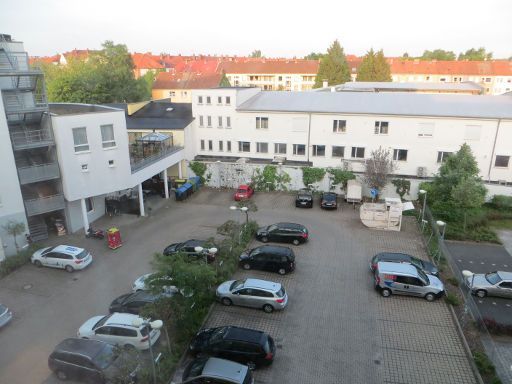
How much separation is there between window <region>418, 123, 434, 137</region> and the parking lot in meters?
9.68

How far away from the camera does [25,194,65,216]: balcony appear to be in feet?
76.8

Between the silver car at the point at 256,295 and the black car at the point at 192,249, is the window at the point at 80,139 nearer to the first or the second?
the black car at the point at 192,249

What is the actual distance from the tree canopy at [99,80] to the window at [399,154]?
44.0 metres

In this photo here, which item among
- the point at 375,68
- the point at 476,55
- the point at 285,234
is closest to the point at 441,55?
the point at 476,55

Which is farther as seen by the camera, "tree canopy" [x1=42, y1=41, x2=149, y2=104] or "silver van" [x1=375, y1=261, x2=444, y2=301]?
"tree canopy" [x1=42, y1=41, x2=149, y2=104]

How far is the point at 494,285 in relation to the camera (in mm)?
19109

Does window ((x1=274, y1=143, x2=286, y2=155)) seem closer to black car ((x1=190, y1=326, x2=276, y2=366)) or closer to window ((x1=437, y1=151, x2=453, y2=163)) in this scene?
window ((x1=437, y1=151, x2=453, y2=163))

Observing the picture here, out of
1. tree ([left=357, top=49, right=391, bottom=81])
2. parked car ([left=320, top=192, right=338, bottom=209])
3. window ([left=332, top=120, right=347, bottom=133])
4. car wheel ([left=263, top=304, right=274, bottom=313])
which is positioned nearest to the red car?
parked car ([left=320, top=192, right=338, bottom=209])

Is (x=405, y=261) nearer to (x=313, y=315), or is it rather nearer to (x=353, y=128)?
(x=313, y=315)

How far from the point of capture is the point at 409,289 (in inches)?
725

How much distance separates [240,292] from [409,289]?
26.8 feet

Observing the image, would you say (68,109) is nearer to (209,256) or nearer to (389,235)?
(209,256)

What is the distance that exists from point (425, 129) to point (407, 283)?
18110mm

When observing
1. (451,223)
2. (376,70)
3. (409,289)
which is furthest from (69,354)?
(376,70)
